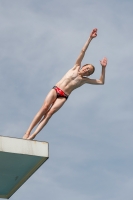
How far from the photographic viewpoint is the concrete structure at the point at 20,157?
1498 cm

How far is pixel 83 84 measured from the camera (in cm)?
1611

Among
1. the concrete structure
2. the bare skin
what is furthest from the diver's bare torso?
the concrete structure

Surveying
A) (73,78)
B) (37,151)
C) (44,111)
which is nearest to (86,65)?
(73,78)

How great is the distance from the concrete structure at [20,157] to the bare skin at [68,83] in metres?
0.67

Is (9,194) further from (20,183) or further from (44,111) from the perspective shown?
(44,111)

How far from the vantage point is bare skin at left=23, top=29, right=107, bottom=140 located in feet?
52.0

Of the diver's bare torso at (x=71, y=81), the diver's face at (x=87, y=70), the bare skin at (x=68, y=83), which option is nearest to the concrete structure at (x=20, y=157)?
the bare skin at (x=68, y=83)

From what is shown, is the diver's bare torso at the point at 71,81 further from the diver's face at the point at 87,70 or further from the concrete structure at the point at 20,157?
the concrete structure at the point at 20,157

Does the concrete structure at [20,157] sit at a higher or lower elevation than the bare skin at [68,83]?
lower

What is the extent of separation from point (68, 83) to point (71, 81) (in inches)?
3.7

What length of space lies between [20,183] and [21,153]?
1.82 m

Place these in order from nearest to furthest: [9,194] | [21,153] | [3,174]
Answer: [21,153]
[3,174]
[9,194]

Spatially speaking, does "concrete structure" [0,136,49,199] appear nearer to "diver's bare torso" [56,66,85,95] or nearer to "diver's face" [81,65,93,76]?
"diver's bare torso" [56,66,85,95]

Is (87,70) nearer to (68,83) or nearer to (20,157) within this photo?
(68,83)
